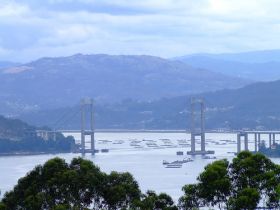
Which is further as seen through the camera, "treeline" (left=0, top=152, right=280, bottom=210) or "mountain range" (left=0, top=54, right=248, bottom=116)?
"mountain range" (left=0, top=54, right=248, bottom=116)

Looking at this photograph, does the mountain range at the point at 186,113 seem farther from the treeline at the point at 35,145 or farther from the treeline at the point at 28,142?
the treeline at the point at 35,145

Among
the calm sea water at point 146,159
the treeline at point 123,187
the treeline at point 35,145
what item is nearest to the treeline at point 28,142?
the treeline at point 35,145

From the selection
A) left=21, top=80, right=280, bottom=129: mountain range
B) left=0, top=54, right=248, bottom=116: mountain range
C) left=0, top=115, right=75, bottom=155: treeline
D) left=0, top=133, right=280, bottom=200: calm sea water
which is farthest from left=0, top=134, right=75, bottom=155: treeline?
left=0, top=54, right=248, bottom=116: mountain range

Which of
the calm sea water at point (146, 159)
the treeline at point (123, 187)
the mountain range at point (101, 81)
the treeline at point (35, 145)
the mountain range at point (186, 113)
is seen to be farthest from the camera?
the mountain range at point (101, 81)

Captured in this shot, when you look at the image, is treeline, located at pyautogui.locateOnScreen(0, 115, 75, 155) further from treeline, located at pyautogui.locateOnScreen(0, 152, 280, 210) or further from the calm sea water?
treeline, located at pyautogui.locateOnScreen(0, 152, 280, 210)

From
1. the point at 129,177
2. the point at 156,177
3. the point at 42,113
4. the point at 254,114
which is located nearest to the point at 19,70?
the point at 42,113
